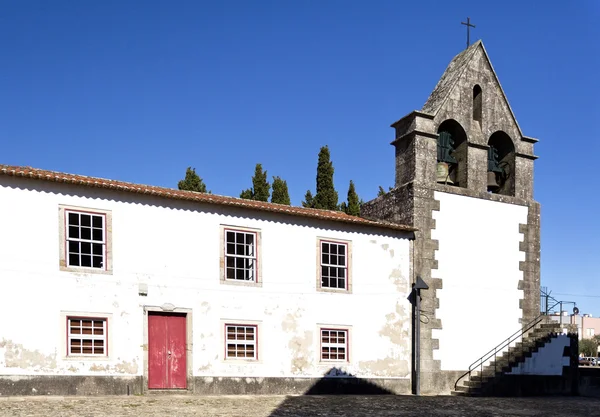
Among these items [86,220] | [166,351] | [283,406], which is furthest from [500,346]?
[86,220]

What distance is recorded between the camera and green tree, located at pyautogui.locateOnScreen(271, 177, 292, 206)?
41.8 m

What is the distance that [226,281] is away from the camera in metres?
17.3

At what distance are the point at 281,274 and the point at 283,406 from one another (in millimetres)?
4484

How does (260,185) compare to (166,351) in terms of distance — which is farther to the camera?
(260,185)

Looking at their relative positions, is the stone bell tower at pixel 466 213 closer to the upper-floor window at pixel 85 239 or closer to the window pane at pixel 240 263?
the window pane at pixel 240 263

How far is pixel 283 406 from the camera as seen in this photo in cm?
1442

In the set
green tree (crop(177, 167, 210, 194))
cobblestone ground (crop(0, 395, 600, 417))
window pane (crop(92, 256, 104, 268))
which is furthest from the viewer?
green tree (crop(177, 167, 210, 194))

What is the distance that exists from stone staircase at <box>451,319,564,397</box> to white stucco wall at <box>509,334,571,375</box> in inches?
6.4

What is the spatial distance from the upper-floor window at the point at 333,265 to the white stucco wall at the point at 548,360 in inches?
255

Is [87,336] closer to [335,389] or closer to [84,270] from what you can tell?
[84,270]

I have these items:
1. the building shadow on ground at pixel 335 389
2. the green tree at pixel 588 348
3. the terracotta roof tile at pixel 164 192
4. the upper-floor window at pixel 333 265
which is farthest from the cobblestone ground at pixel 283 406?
the green tree at pixel 588 348

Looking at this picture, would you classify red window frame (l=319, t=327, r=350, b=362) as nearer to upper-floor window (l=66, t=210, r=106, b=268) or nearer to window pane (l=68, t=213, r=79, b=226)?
upper-floor window (l=66, t=210, r=106, b=268)

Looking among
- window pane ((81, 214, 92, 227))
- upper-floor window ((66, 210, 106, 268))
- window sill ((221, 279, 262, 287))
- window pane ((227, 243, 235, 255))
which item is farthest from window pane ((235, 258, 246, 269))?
window pane ((81, 214, 92, 227))

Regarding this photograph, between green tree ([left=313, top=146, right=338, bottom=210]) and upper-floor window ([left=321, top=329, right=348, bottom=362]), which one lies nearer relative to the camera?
upper-floor window ([left=321, top=329, right=348, bottom=362])
